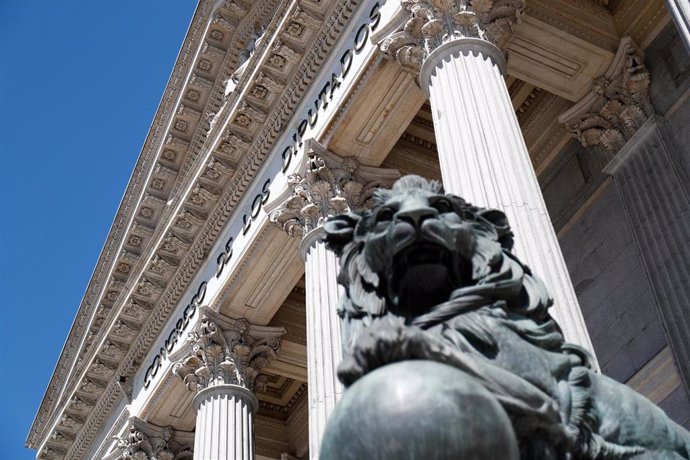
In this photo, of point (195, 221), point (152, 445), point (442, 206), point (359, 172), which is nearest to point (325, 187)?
point (359, 172)

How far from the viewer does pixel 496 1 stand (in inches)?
527

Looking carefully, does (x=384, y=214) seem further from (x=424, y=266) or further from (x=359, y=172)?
(x=359, y=172)

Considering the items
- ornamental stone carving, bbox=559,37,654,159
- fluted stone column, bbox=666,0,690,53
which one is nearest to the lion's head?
fluted stone column, bbox=666,0,690,53

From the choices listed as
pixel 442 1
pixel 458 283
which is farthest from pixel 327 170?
pixel 458 283

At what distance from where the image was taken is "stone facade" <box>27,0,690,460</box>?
12773 millimetres

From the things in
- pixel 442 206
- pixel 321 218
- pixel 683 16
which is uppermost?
pixel 321 218

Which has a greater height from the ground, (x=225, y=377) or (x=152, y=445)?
(x=152, y=445)

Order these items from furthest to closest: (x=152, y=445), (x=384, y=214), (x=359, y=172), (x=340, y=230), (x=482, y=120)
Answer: (x=152, y=445), (x=359, y=172), (x=482, y=120), (x=340, y=230), (x=384, y=214)

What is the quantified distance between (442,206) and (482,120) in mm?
8092

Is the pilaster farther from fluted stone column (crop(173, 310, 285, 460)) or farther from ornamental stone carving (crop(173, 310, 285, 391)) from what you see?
fluted stone column (crop(173, 310, 285, 460))

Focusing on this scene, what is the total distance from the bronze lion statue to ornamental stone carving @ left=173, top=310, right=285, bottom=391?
584 inches

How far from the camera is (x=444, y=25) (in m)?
12.9

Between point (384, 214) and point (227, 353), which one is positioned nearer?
point (384, 214)

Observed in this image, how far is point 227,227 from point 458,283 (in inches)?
643
